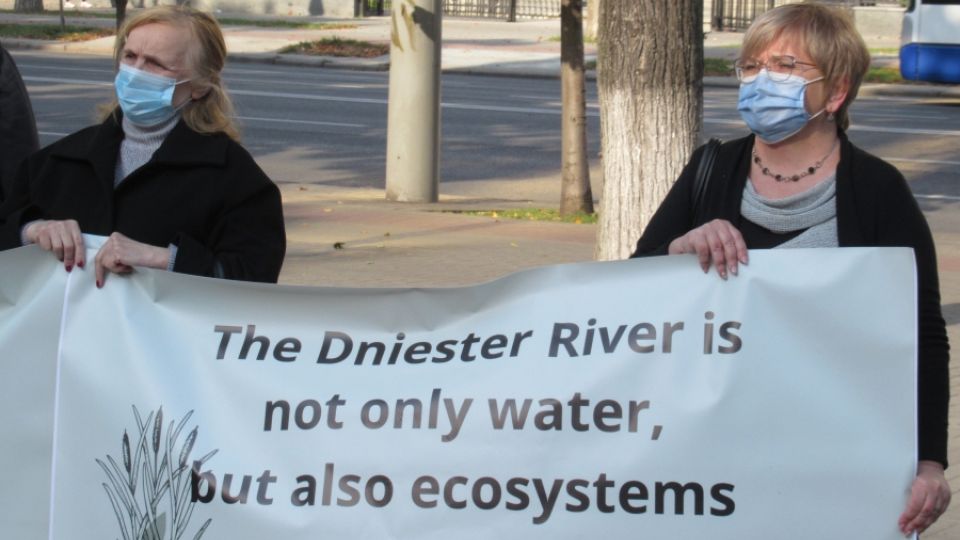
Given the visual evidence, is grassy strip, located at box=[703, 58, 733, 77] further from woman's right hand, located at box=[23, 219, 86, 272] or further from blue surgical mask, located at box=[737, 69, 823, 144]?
woman's right hand, located at box=[23, 219, 86, 272]

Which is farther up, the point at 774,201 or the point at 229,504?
the point at 774,201

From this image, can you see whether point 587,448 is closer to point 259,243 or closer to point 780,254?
point 780,254

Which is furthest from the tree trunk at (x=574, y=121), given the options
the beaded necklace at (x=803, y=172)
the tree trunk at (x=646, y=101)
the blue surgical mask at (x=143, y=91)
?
the beaded necklace at (x=803, y=172)

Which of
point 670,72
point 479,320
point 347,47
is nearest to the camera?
point 479,320

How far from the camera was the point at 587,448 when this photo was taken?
304cm

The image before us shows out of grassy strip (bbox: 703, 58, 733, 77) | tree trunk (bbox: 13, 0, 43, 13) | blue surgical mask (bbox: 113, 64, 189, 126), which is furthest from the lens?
tree trunk (bbox: 13, 0, 43, 13)

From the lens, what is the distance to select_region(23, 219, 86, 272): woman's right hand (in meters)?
3.27

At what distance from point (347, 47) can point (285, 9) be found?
13201mm

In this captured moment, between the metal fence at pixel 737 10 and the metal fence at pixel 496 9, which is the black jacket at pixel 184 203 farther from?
the metal fence at pixel 496 9

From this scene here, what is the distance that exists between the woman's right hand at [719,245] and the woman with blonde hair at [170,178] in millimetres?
1029

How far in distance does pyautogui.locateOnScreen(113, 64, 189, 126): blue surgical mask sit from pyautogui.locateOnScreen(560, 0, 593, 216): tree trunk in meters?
9.11

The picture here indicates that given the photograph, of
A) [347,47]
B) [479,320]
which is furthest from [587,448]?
[347,47]

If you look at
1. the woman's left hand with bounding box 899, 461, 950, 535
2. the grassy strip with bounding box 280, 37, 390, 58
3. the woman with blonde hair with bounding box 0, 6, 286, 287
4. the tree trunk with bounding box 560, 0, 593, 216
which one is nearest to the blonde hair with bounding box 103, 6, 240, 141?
the woman with blonde hair with bounding box 0, 6, 286, 287

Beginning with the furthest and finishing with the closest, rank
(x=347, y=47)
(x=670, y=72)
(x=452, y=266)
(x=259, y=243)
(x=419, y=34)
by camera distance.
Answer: (x=347, y=47) < (x=419, y=34) < (x=452, y=266) < (x=670, y=72) < (x=259, y=243)
